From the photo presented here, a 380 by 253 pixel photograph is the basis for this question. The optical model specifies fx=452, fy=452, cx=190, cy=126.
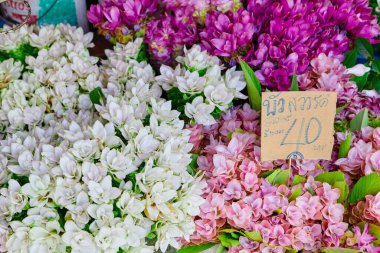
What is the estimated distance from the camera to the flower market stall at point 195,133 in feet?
2.54

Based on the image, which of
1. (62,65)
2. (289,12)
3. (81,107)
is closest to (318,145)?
(289,12)

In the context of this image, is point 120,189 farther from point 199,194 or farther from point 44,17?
point 44,17

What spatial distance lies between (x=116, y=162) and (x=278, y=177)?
1.06ft

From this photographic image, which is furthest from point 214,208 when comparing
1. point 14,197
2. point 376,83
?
point 376,83

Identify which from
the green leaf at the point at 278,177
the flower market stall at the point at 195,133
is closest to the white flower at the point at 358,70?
the flower market stall at the point at 195,133

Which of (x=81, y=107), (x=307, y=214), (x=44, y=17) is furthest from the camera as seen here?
(x=44, y=17)

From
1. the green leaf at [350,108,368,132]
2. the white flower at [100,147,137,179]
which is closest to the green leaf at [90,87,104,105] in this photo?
the white flower at [100,147,137,179]

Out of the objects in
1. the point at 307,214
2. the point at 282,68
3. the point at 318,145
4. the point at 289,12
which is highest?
the point at 289,12

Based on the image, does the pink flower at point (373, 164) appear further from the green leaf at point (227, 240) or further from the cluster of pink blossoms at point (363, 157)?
the green leaf at point (227, 240)

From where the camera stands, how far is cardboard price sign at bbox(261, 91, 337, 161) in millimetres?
856

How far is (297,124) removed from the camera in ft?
2.86

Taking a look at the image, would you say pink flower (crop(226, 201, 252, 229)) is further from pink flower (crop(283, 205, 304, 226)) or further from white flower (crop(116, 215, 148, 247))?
white flower (crop(116, 215, 148, 247))

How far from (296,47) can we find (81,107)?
0.50 metres

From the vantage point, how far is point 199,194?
2.69 ft
